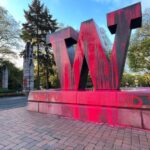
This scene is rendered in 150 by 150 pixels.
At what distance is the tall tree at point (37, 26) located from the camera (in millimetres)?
24328

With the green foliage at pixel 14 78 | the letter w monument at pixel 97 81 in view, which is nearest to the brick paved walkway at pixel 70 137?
the letter w monument at pixel 97 81

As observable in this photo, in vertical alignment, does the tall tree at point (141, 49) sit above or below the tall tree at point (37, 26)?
below

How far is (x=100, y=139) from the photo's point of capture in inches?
138

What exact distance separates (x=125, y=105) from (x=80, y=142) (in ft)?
5.73

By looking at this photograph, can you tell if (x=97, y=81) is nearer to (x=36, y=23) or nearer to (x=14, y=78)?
(x=36, y=23)

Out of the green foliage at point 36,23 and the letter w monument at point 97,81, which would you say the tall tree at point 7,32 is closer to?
the green foliage at point 36,23

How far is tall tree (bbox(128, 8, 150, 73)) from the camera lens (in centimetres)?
2161

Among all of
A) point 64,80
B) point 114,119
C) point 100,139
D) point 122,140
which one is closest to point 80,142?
point 100,139

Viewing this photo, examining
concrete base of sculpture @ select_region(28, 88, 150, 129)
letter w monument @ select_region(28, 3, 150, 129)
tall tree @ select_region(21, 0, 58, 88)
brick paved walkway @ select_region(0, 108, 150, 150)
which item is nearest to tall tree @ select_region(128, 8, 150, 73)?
tall tree @ select_region(21, 0, 58, 88)

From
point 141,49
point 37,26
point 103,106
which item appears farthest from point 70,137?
point 37,26

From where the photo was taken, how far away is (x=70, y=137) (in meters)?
3.68

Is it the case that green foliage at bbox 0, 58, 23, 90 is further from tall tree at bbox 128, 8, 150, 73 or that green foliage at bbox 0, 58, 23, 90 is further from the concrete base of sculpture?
the concrete base of sculpture

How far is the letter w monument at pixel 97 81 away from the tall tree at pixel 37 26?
724 inches

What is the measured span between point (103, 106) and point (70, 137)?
1.59m
